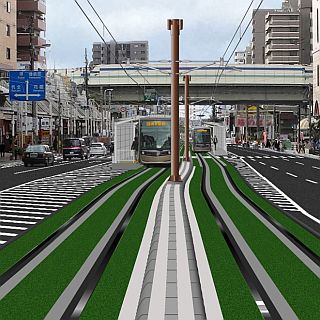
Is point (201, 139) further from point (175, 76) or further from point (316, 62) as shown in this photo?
point (175, 76)

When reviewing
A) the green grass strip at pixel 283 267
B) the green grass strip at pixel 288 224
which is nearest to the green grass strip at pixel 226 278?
the green grass strip at pixel 283 267

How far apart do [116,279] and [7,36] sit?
218ft

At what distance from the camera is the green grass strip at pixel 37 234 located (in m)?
9.88

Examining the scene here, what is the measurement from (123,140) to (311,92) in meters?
51.2

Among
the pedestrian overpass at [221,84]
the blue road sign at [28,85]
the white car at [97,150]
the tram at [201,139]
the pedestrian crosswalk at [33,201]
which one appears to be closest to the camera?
the pedestrian crosswalk at [33,201]

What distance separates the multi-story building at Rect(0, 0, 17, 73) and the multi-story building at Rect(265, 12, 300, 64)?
9478 cm

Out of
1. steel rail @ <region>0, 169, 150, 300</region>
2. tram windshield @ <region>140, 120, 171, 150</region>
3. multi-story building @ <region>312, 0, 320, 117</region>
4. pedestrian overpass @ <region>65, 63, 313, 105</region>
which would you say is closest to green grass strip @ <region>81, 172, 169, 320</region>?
steel rail @ <region>0, 169, 150, 300</region>

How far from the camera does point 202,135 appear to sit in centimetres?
7638

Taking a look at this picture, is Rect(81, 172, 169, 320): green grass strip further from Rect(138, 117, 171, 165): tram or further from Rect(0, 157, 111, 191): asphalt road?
Rect(138, 117, 171, 165): tram

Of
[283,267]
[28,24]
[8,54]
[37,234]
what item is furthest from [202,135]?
[283,267]

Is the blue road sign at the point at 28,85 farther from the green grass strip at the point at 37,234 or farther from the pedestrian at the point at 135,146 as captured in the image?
the green grass strip at the point at 37,234

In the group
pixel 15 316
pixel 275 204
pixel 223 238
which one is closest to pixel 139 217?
pixel 223 238

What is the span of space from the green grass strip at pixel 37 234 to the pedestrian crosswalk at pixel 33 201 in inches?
8.5

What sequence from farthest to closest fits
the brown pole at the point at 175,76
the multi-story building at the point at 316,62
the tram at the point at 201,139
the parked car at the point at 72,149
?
the multi-story building at the point at 316,62 → the tram at the point at 201,139 → the parked car at the point at 72,149 → the brown pole at the point at 175,76
